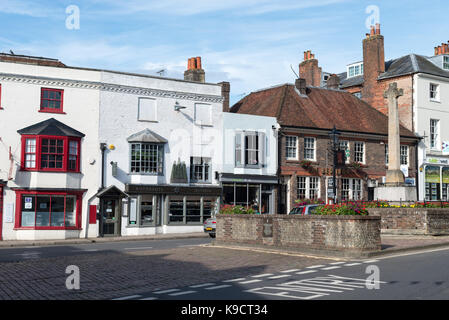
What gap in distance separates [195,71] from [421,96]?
18.0m

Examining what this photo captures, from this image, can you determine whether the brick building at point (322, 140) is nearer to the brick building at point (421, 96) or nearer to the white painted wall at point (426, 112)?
the white painted wall at point (426, 112)

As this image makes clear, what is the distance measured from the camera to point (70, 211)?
96.9 feet

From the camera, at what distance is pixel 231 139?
3459cm

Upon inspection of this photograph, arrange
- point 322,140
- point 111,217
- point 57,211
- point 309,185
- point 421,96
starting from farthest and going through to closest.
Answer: point 421,96
point 322,140
point 309,185
point 111,217
point 57,211

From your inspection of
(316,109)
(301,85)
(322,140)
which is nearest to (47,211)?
(322,140)

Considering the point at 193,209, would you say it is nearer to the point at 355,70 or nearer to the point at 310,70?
the point at 310,70

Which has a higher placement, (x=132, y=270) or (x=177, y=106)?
(x=177, y=106)

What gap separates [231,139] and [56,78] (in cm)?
1150

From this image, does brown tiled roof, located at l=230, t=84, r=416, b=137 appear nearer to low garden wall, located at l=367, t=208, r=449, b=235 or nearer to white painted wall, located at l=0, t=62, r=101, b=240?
white painted wall, located at l=0, t=62, r=101, b=240

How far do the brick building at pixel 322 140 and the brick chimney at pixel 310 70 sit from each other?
566 cm

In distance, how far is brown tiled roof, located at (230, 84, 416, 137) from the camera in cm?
3762

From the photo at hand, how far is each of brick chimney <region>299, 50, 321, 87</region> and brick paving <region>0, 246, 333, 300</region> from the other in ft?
106

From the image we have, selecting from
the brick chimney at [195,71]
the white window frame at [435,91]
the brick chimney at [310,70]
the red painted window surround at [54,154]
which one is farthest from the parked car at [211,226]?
the brick chimney at [310,70]
